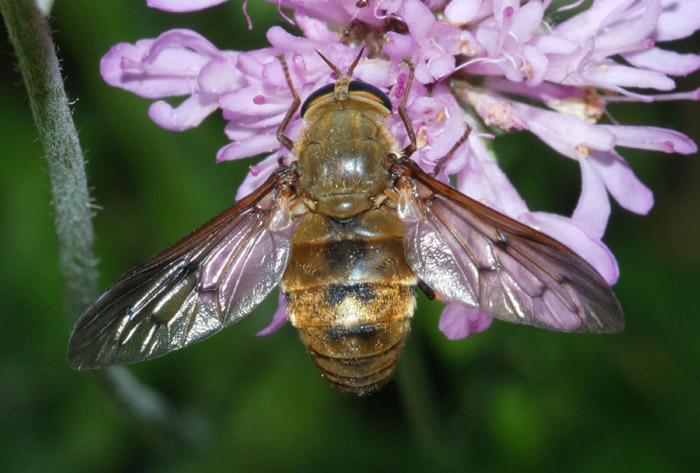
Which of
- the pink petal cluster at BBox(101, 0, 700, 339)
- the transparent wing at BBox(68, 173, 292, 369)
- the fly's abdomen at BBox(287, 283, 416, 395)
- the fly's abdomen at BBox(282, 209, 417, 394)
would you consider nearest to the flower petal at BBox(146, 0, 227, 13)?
the pink petal cluster at BBox(101, 0, 700, 339)

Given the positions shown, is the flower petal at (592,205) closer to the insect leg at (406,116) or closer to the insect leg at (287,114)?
the insect leg at (406,116)

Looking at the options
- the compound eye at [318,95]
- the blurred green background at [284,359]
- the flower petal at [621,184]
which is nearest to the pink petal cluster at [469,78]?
the flower petal at [621,184]

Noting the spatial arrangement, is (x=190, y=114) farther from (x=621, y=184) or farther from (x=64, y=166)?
(x=621, y=184)

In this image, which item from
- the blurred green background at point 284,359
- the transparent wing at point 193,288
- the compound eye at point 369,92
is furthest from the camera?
the blurred green background at point 284,359

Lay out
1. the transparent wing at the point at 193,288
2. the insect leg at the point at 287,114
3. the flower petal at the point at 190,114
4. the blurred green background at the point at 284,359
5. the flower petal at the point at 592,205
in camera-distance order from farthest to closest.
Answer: the blurred green background at the point at 284,359
the flower petal at the point at 190,114
the flower petal at the point at 592,205
the insect leg at the point at 287,114
the transparent wing at the point at 193,288

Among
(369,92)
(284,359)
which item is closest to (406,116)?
(369,92)

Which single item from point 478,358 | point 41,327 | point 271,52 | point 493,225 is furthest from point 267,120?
point 41,327
